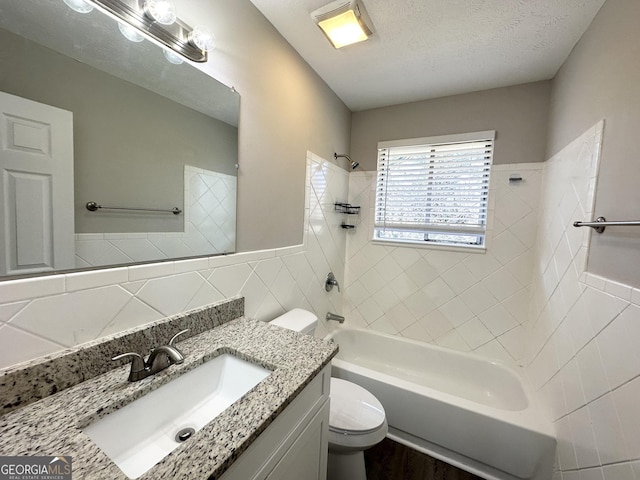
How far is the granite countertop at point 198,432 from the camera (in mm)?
493

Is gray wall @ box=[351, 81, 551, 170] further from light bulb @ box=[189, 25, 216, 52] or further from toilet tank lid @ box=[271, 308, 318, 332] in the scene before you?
light bulb @ box=[189, 25, 216, 52]

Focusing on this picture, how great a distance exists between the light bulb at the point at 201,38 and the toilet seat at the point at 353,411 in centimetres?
173

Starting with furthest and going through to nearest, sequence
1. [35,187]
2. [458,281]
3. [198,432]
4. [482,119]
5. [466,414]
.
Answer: [458,281] → [482,119] → [466,414] → [35,187] → [198,432]

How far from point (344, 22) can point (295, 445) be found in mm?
1834

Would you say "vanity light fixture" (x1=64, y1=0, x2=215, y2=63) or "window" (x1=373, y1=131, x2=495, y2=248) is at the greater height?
"vanity light fixture" (x1=64, y1=0, x2=215, y2=63)

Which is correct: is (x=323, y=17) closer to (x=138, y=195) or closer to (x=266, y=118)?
(x=266, y=118)

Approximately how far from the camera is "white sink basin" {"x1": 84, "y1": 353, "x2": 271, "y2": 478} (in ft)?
2.14

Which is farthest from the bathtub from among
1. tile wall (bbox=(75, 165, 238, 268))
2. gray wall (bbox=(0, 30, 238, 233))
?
gray wall (bbox=(0, 30, 238, 233))

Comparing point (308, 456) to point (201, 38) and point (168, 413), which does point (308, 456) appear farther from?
point (201, 38)

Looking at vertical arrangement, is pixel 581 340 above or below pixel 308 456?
above

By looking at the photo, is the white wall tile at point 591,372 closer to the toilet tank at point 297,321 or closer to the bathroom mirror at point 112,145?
the toilet tank at point 297,321

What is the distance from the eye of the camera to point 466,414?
1422mm

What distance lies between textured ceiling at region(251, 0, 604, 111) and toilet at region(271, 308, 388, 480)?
1670mm

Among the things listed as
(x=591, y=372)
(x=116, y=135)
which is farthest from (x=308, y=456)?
(x=116, y=135)
